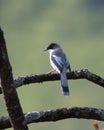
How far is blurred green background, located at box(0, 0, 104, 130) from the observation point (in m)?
105

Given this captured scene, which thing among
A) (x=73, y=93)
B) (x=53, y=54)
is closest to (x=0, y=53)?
(x=53, y=54)

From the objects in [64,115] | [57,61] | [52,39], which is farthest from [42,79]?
[52,39]

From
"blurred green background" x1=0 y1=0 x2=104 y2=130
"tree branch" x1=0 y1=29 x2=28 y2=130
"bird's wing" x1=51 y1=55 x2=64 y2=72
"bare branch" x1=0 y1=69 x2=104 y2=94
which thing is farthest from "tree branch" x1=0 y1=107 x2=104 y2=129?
"blurred green background" x1=0 y1=0 x2=104 y2=130

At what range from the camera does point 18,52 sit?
399 feet

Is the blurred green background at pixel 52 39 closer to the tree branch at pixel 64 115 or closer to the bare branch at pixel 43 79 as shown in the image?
the bare branch at pixel 43 79

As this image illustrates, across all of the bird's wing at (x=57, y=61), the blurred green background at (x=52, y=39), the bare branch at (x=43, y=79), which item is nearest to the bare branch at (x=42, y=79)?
the bare branch at (x=43, y=79)

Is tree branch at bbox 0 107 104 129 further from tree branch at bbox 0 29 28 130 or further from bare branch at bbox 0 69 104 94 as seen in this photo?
tree branch at bbox 0 29 28 130

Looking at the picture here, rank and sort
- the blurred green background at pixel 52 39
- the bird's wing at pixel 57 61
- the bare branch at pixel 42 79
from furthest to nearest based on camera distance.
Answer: the blurred green background at pixel 52 39, the bird's wing at pixel 57 61, the bare branch at pixel 42 79

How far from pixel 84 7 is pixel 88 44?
984 centimetres

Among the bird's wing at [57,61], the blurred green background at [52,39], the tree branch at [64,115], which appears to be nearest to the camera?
the tree branch at [64,115]

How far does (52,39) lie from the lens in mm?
122938

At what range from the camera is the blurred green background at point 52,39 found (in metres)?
105

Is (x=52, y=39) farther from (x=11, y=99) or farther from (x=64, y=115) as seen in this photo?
(x=11, y=99)

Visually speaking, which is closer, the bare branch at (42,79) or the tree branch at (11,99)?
the tree branch at (11,99)
